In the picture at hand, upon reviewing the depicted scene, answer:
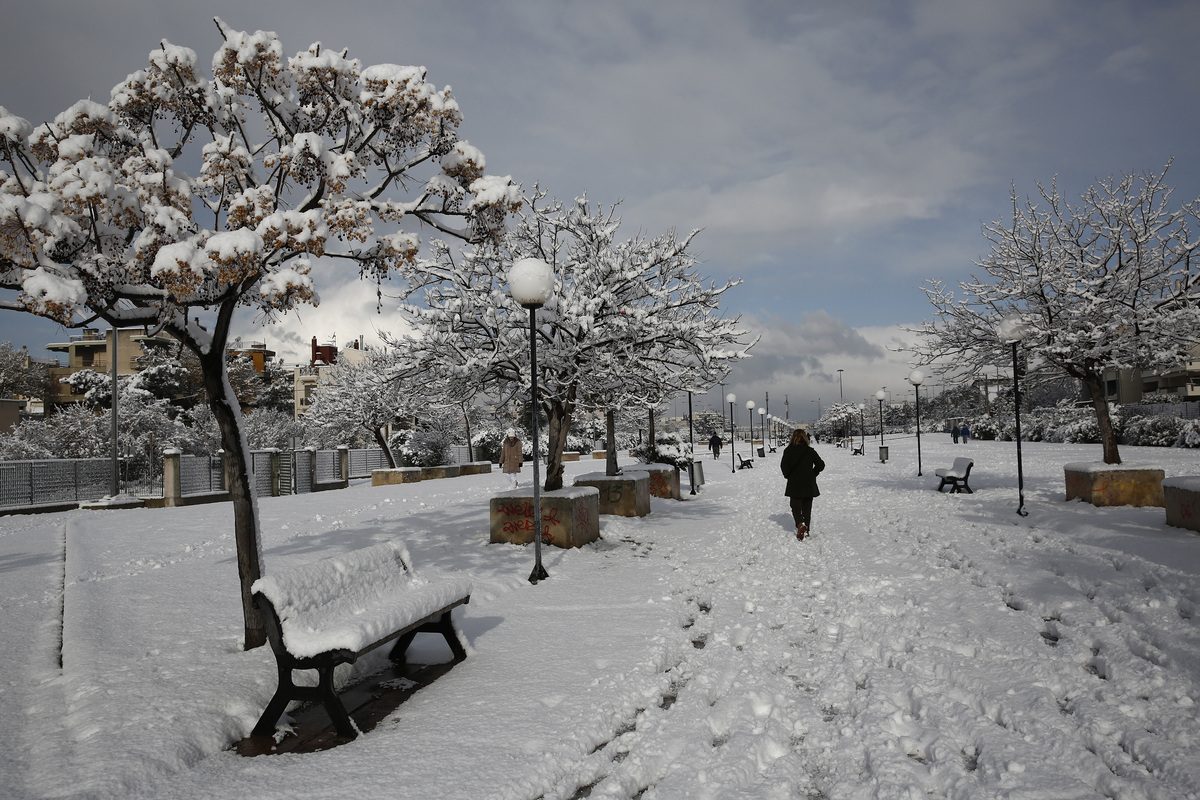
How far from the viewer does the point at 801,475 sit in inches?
419

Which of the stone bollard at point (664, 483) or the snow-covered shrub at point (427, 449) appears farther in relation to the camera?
the snow-covered shrub at point (427, 449)

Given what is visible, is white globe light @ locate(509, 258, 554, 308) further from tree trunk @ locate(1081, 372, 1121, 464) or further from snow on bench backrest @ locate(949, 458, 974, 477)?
snow on bench backrest @ locate(949, 458, 974, 477)

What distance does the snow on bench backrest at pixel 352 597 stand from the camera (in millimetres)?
3647

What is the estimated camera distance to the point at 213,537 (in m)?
12.2

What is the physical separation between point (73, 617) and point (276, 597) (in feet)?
13.7

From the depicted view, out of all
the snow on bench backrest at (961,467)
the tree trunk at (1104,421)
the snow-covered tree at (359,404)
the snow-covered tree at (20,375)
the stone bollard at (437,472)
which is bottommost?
the stone bollard at (437,472)

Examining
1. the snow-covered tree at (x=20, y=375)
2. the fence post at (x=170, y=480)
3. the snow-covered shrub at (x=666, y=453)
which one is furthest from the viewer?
the snow-covered tree at (x=20, y=375)

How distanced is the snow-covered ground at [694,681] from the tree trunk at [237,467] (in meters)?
0.65

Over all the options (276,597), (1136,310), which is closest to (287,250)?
(276,597)

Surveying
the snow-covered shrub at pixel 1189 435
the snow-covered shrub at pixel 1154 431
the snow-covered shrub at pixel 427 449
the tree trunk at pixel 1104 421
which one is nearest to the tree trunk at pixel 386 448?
the snow-covered shrub at pixel 427 449

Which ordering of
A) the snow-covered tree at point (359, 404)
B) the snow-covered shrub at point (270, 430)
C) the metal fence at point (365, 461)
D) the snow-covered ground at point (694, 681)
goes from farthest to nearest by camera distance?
the snow-covered shrub at point (270, 430) → the metal fence at point (365, 461) → the snow-covered tree at point (359, 404) → the snow-covered ground at point (694, 681)

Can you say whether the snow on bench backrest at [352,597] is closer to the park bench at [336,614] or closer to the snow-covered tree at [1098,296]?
the park bench at [336,614]

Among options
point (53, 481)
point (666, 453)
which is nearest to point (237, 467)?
point (666, 453)

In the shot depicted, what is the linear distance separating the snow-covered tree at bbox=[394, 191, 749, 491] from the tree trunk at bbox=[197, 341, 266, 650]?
5.15 metres
